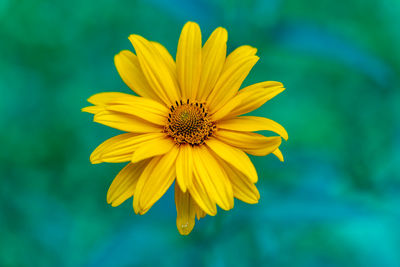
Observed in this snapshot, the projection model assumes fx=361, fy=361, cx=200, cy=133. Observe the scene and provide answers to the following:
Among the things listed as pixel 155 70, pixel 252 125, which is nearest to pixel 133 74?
pixel 155 70

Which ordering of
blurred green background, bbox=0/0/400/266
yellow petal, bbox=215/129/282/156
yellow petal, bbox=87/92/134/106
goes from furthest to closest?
blurred green background, bbox=0/0/400/266
yellow petal, bbox=87/92/134/106
yellow petal, bbox=215/129/282/156

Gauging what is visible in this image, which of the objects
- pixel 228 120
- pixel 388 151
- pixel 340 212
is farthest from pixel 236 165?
pixel 388 151

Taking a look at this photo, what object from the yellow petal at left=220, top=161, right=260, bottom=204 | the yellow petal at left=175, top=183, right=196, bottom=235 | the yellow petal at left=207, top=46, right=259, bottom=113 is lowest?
the yellow petal at left=175, top=183, right=196, bottom=235

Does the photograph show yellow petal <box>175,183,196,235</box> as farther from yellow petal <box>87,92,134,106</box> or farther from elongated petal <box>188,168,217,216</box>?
yellow petal <box>87,92,134,106</box>

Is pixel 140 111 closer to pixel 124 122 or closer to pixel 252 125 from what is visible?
pixel 124 122

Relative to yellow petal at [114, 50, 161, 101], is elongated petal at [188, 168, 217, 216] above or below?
below

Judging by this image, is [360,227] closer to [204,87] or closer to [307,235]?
[307,235]

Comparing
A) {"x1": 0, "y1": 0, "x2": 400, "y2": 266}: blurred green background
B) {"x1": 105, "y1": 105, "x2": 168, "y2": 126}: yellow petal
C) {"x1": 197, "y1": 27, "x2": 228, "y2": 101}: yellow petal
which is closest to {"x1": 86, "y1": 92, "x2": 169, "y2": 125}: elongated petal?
{"x1": 105, "y1": 105, "x2": 168, "y2": 126}: yellow petal
